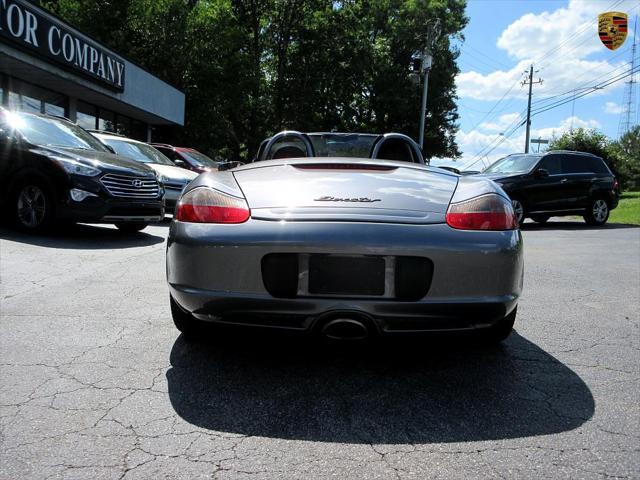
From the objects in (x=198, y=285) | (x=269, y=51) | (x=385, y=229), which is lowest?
(x=198, y=285)

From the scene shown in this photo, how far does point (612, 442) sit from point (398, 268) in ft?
3.48

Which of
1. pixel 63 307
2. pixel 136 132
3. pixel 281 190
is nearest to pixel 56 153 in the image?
pixel 63 307

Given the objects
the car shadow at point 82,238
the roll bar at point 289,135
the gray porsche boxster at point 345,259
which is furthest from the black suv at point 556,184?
the gray porsche boxster at point 345,259

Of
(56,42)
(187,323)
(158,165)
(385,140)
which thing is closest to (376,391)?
(187,323)

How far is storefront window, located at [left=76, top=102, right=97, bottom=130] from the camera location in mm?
17516

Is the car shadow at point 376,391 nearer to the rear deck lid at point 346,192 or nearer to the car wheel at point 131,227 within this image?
the rear deck lid at point 346,192

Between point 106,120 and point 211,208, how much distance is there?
18615mm

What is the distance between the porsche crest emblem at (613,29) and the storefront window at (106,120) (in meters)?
17.6

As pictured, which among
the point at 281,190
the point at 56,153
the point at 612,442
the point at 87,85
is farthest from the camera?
the point at 87,85

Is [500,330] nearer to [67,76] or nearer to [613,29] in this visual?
[67,76]

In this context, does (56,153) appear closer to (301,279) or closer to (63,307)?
(63,307)

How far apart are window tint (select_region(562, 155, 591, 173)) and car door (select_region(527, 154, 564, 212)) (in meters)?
0.19

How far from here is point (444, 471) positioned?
6.42ft

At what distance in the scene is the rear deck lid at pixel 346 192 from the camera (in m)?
2.62
